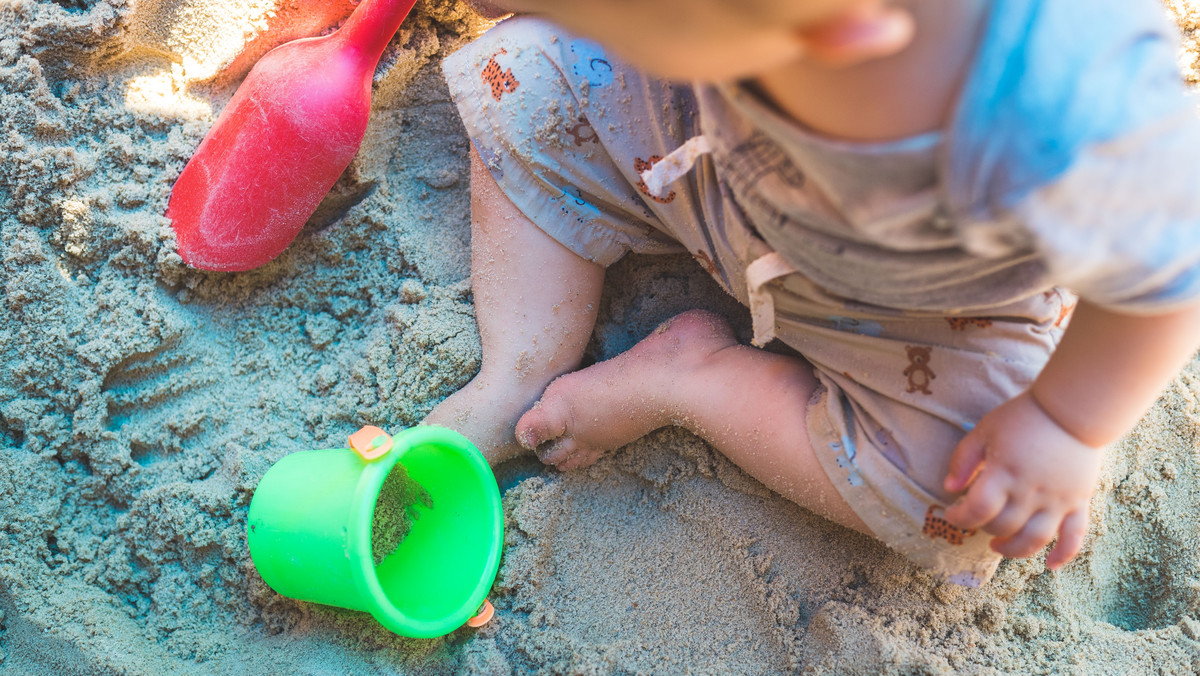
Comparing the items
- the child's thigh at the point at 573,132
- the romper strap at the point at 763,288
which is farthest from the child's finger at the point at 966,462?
the child's thigh at the point at 573,132

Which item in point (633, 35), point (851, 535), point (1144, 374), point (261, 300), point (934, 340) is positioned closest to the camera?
point (633, 35)

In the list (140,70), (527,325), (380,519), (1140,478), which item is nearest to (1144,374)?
(1140,478)

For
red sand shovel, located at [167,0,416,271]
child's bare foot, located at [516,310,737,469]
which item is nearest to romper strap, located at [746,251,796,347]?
child's bare foot, located at [516,310,737,469]

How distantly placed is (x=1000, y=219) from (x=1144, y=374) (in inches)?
11.1

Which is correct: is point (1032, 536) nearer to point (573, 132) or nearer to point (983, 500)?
point (983, 500)

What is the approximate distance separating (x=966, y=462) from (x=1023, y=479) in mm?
56

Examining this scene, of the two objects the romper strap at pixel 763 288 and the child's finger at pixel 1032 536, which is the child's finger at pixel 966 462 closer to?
the child's finger at pixel 1032 536

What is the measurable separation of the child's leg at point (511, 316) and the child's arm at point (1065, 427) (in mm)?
506

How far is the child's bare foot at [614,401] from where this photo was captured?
A: 3.56 feet

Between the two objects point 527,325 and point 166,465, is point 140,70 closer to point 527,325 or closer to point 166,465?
point 166,465

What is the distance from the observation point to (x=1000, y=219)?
2.04ft

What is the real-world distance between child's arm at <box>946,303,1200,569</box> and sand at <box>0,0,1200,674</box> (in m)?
0.20

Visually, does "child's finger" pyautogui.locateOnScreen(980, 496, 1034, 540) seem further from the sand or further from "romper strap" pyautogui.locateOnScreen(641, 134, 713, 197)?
"romper strap" pyautogui.locateOnScreen(641, 134, 713, 197)

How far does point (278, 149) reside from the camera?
1.16 metres
